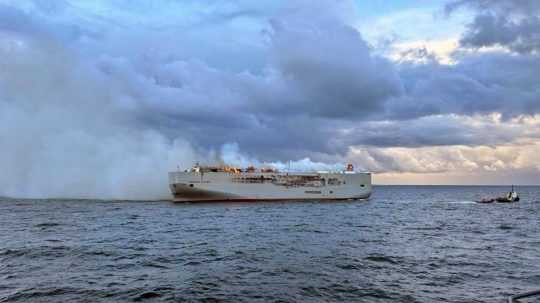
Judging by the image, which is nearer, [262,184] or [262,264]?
[262,264]

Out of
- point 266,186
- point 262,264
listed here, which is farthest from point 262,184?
point 262,264

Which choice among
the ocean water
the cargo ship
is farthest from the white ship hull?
the ocean water

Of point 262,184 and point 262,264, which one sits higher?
point 262,184

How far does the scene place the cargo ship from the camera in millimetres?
→ 89188

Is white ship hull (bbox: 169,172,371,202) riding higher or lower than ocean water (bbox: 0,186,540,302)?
higher

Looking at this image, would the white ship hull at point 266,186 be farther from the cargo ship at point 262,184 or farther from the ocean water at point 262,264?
the ocean water at point 262,264

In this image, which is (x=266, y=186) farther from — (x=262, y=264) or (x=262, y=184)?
(x=262, y=264)

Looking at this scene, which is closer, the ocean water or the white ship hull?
the ocean water

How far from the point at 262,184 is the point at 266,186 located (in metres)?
1.05

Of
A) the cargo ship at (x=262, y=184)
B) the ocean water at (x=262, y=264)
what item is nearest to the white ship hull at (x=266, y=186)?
the cargo ship at (x=262, y=184)

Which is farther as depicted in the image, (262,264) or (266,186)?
(266,186)

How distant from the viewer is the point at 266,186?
95625 mm

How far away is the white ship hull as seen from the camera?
89.1 metres

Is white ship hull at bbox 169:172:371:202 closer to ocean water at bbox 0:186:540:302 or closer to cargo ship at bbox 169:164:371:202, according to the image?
cargo ship at bbox 169:164:371:202
